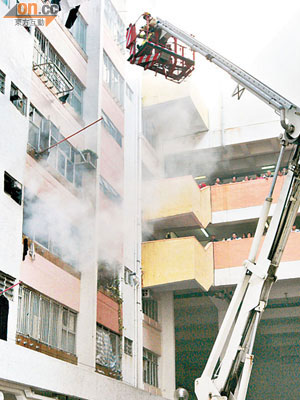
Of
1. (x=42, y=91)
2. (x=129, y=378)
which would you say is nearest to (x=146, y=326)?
(x=129, y=378)

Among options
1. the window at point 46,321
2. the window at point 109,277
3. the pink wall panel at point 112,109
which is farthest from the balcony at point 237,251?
the window at point 46,321

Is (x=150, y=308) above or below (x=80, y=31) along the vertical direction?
below

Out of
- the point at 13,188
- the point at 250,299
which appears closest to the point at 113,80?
the point at 13,188

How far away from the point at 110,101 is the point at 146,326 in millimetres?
8203

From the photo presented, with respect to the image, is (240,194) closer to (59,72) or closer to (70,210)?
(70,210)

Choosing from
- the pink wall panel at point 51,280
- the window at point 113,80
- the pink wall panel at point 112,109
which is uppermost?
the window at point 113,80

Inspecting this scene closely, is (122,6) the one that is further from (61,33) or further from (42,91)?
(42,91)

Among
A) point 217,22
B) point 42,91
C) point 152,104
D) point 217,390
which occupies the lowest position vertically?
point 217,390

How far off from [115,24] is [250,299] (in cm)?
1464

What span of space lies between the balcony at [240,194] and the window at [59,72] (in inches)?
300

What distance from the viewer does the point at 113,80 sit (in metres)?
22.3

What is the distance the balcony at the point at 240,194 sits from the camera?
78.7 feet

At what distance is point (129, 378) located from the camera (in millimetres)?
19828

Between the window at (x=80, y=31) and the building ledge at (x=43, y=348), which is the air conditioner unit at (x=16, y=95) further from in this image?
the building ledge at (x=43, y=348)
